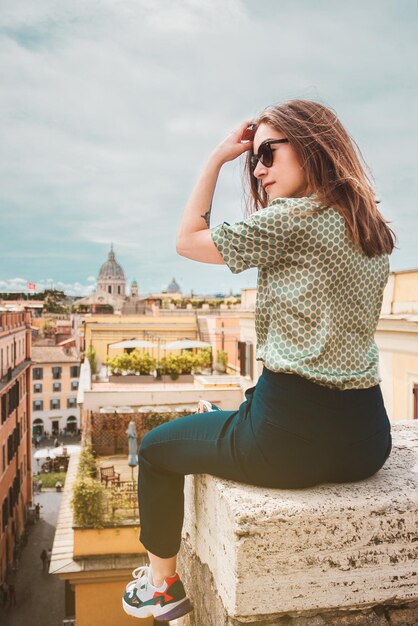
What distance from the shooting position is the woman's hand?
1.92m

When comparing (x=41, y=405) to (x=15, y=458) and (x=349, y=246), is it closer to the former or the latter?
(x=15, y=458)

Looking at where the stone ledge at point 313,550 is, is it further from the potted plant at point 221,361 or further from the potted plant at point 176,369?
the potted plant at point 221,361

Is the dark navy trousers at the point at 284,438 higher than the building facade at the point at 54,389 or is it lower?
higher

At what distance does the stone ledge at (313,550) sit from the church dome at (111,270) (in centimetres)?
14997

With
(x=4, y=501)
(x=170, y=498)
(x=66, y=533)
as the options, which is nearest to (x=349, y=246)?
(x=170, y=498)

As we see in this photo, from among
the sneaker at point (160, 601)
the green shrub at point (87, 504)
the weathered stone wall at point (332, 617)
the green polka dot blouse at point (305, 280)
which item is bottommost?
the green shrub at point (87, 504)

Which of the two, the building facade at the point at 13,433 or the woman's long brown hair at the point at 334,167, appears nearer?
the woman's long brown hair at the point at 334,167

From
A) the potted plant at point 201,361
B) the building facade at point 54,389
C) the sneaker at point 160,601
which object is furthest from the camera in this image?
the building facade at point 54,389

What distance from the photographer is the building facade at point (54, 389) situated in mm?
48500

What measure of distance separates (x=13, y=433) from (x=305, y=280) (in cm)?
2403

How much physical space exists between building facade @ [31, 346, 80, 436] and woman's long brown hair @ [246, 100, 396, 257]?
158ft

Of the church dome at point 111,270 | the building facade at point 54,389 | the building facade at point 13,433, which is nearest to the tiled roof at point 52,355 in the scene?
the building facade at point 54,389

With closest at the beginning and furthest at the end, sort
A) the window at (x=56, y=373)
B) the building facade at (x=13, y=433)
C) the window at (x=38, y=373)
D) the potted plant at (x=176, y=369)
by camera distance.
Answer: the potted plant at (x=176, y=369)
the building facade at (x=13, y=433)
the window at (x=38, y=373)
the window at (x=56, y=373)

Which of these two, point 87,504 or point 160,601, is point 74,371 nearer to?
point 87,504
